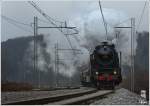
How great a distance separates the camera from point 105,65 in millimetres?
33812

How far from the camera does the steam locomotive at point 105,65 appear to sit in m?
33.4

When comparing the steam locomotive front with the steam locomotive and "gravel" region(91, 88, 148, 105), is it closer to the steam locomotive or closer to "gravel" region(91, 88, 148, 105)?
the steam locomotive

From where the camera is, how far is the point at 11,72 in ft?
380

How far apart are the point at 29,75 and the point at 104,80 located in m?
82.1

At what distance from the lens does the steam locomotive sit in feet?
110

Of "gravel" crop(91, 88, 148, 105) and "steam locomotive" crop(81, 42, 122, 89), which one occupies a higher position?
"steam locomotive" crop(81, 42, 122, 89)

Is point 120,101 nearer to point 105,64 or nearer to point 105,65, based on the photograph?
point 105,64

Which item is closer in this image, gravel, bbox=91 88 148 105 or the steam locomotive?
gravel, bbox=91 88 148 105

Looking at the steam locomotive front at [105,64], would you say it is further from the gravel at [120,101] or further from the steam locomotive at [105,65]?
the gravel at [120,101]

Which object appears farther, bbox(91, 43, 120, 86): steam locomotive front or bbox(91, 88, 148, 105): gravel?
bbox(91, 43, 120, 86): steam locomotive front

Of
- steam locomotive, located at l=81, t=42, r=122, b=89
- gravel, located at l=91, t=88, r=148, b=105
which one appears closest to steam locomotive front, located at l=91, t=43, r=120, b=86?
steam locomotive, located at l=81, t=42, r=122, b=89

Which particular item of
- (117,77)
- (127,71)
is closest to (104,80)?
(117,77)

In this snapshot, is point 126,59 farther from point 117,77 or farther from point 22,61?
point 22,61

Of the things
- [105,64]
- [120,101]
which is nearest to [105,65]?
[105,64]
